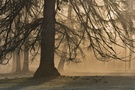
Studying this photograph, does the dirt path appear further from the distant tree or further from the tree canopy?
the distant tree

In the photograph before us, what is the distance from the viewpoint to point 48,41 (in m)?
17.6

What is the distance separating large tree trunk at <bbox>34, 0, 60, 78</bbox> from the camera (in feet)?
57.5

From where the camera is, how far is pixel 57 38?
21.1 metres

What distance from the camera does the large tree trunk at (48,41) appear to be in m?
17.5

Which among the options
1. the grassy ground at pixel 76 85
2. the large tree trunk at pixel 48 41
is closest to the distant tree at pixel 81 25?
the large tree trunk at pixel 48 41

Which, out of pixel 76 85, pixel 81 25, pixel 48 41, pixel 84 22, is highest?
pixel 84 22

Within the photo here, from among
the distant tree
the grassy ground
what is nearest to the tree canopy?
the distant tree

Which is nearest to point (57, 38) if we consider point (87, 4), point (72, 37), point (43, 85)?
point (72, 37)

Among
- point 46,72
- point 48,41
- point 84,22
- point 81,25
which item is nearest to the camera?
point 84,22

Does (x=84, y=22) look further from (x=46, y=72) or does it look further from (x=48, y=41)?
(x=46, y=72)

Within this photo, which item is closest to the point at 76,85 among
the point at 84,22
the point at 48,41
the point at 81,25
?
the point at 84,22

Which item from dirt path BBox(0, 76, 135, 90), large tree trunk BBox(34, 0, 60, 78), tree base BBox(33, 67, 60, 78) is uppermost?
large tree trunk BBox(34, 0, 60, 78)

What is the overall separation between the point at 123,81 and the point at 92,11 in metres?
4.14

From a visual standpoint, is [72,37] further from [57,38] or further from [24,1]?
[24,1]
